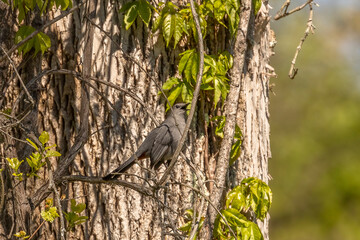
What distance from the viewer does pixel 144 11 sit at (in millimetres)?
3797

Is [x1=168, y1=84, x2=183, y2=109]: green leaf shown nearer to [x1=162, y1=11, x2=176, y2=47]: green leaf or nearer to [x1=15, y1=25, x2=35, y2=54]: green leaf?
[x1=162, y1=11, x2=176, y2=47]: green leaf

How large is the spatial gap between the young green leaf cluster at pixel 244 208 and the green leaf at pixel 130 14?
4.53ft

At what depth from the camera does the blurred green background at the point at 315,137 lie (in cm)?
1530

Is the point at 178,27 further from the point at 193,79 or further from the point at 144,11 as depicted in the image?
the point at 193,79

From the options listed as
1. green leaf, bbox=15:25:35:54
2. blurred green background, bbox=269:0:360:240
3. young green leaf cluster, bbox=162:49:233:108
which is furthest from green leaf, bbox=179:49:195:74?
blurred green background, bbox=269:0:360:240

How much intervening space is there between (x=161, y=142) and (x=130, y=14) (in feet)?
3.19

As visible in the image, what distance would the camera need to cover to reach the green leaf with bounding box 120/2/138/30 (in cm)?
381

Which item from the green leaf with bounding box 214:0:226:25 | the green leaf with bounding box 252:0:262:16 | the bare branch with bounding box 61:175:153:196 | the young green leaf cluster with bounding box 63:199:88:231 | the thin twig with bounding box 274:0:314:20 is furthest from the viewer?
the thin twig with bounding box 274:0:314:20

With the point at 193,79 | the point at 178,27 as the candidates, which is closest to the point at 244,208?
the point at 193,79

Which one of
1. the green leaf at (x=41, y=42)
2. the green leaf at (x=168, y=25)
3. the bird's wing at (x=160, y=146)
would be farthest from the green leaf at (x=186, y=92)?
the green leaf at (x=41, y=42)

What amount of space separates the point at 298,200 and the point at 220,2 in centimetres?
1311

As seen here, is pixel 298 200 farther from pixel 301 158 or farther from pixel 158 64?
pixel 158 64

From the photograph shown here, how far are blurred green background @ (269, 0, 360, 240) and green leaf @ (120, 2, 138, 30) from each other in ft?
38.6

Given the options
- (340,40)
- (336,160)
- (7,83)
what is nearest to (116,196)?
(7,83)
